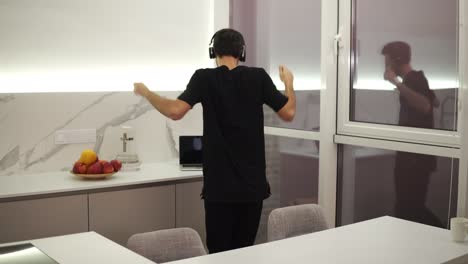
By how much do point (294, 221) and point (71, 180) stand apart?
140 centimetres

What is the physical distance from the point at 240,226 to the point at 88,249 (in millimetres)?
963

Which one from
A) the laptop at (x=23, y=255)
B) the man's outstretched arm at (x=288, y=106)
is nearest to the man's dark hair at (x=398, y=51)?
the man's outstretched arm at (x=288, y=106)

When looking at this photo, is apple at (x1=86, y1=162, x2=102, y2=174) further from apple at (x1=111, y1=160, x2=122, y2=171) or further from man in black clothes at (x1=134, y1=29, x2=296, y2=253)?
man in black clothes at (x1=134, y1=29, x2=296, y2=253)

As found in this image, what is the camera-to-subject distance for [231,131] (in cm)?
289

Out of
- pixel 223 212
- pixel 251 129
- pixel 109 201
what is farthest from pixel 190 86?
pixel 109 201

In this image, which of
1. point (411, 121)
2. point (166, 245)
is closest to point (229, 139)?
point (166, 245)

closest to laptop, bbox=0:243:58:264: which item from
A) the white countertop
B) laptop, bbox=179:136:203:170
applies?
the white countertop

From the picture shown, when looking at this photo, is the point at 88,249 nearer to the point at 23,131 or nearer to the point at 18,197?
the point at 18,197

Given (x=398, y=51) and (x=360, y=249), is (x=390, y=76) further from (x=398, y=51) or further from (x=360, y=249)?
(x=360, y=249)

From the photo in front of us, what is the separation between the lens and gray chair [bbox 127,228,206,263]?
2320 millimetres

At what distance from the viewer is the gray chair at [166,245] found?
2.32 metres

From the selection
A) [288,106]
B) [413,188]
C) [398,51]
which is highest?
[398,51]

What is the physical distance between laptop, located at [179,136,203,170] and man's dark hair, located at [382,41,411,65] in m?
1.38

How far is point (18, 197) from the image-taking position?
3070 mm
